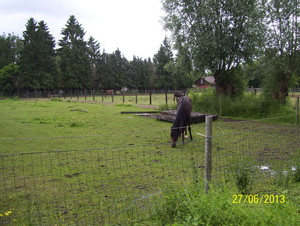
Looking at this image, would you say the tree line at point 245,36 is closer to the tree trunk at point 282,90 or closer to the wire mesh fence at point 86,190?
the tree trunk at point 282,90

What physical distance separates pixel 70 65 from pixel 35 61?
6.59m

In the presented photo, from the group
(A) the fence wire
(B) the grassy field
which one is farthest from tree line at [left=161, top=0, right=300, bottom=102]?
(B) the grassy field

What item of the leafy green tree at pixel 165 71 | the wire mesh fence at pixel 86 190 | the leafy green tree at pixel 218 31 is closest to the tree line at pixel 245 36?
the leafy green tree at pixel 218 31

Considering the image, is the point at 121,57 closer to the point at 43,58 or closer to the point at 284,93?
the point at 43,58

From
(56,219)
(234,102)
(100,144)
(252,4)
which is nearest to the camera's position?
(56,219)

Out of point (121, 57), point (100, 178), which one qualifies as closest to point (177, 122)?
point (100, 178)

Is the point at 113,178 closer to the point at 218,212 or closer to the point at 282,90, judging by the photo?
the point at 218,212

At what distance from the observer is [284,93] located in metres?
12.6

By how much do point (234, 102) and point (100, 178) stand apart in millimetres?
10972

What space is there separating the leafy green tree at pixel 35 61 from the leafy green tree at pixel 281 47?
40.6m

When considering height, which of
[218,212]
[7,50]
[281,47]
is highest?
[7,50]

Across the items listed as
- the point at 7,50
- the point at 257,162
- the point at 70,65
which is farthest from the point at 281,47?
the point at 7,50

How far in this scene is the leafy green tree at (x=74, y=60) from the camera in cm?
4700

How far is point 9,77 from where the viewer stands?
45938 mm
